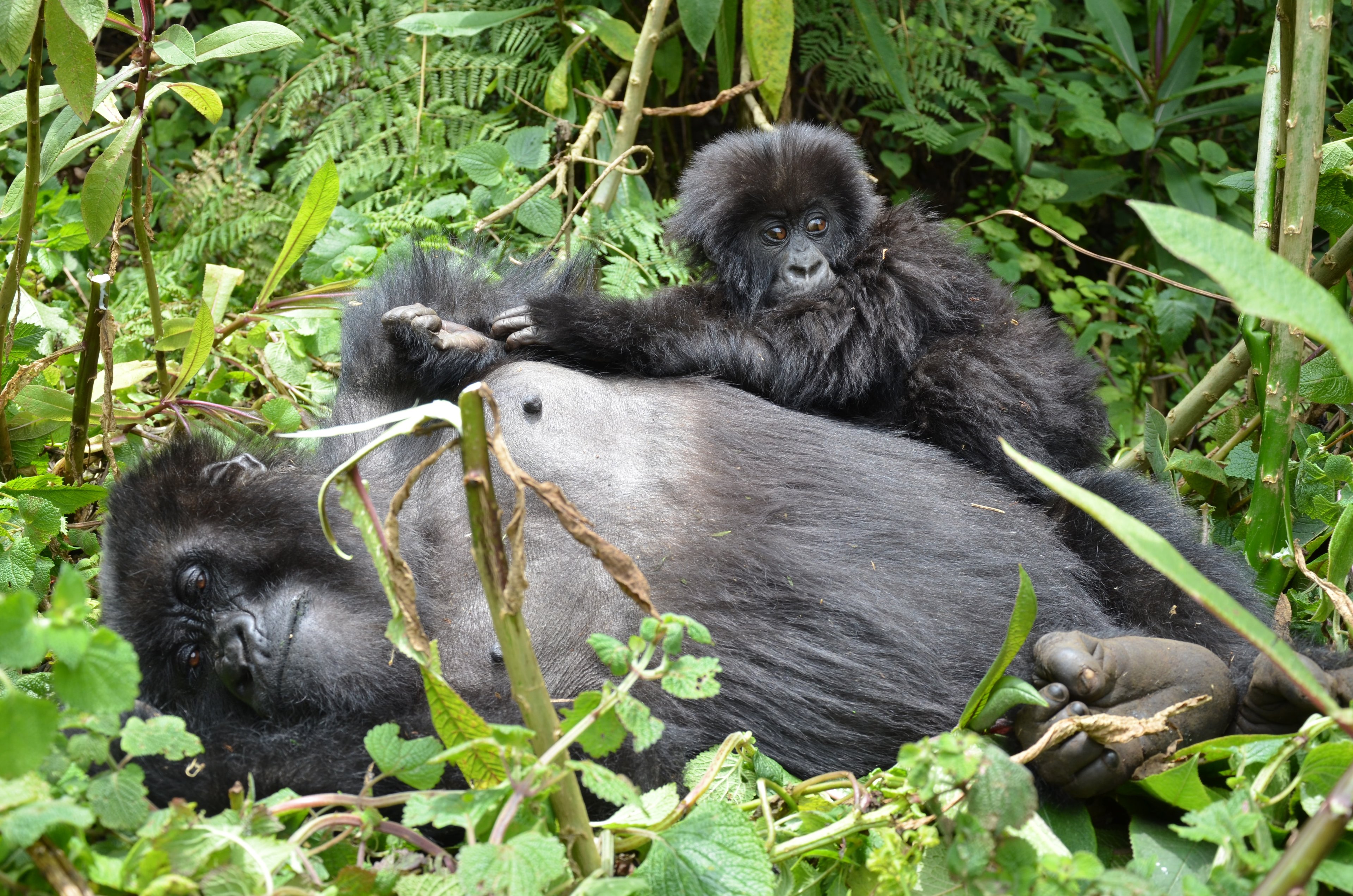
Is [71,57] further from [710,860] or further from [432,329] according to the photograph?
[710,860]

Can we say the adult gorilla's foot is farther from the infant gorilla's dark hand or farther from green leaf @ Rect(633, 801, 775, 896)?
the infant gorilla's dark hand

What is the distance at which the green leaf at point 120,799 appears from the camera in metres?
1.02

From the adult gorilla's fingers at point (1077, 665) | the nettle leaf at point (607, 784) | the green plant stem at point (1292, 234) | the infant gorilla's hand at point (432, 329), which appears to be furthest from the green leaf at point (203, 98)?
the green plant stem at point (1292, 234)

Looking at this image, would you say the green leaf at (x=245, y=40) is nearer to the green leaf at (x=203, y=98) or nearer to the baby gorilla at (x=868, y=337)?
the green leaf at (x=203, y=98)

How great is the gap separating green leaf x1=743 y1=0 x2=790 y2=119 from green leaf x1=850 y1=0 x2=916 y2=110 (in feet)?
1.27

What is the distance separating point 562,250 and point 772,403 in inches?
42.1

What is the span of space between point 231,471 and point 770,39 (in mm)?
2054

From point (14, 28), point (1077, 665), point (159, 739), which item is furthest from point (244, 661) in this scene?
point (1077, 665)

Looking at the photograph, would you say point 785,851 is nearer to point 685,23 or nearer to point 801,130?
point 801,130

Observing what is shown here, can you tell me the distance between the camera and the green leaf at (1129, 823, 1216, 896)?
1.34m

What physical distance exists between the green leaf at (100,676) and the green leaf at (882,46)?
311 centimetres

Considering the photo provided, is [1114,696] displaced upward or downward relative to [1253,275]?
downward

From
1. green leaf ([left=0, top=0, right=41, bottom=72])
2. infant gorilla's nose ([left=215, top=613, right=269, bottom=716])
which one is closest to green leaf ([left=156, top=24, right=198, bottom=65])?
green leaf ([left=0, top=0, right=41, bottom=72])

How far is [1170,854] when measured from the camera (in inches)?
54.7
